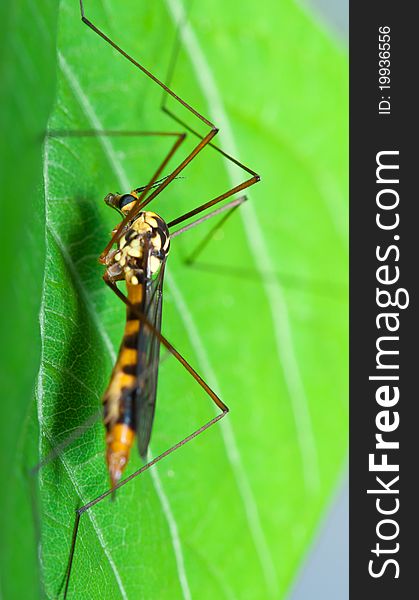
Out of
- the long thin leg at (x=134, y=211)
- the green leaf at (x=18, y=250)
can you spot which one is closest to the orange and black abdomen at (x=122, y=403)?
the long thin leg at (x=134, y=211)

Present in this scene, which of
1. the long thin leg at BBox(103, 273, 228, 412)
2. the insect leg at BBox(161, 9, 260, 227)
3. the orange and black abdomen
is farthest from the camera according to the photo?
the insect leg at BBox(161, 9, 260, 227)

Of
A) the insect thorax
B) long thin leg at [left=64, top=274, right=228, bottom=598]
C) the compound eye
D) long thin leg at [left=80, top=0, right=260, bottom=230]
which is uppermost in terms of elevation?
long thin leg at [left=80, top=0, right=260, bottom=230]

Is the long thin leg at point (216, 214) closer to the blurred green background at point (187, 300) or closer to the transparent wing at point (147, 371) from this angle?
the blurred green background at point (187, 300)

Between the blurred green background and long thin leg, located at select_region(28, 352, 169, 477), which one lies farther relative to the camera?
long thin leg, located at select_region(28, 352, 169, 477)

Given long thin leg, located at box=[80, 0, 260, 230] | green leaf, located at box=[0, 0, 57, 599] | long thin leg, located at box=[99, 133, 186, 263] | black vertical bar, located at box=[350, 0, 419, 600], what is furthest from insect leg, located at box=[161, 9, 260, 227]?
green leaf, located at box=[0, 0, 57, 599]

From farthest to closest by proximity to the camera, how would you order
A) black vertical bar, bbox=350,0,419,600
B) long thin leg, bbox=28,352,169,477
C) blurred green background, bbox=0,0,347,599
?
black vertical bar, bbox=350,0,419,600
long thin leg, bbox=28,352,169,477
blurred green background, bbox=0,0,347,599

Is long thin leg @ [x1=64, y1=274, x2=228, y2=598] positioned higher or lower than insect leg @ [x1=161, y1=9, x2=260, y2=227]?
lower

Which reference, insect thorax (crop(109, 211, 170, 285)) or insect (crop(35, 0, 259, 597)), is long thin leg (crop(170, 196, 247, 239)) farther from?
insect thorax (crop(109, 211, 170, 285))
